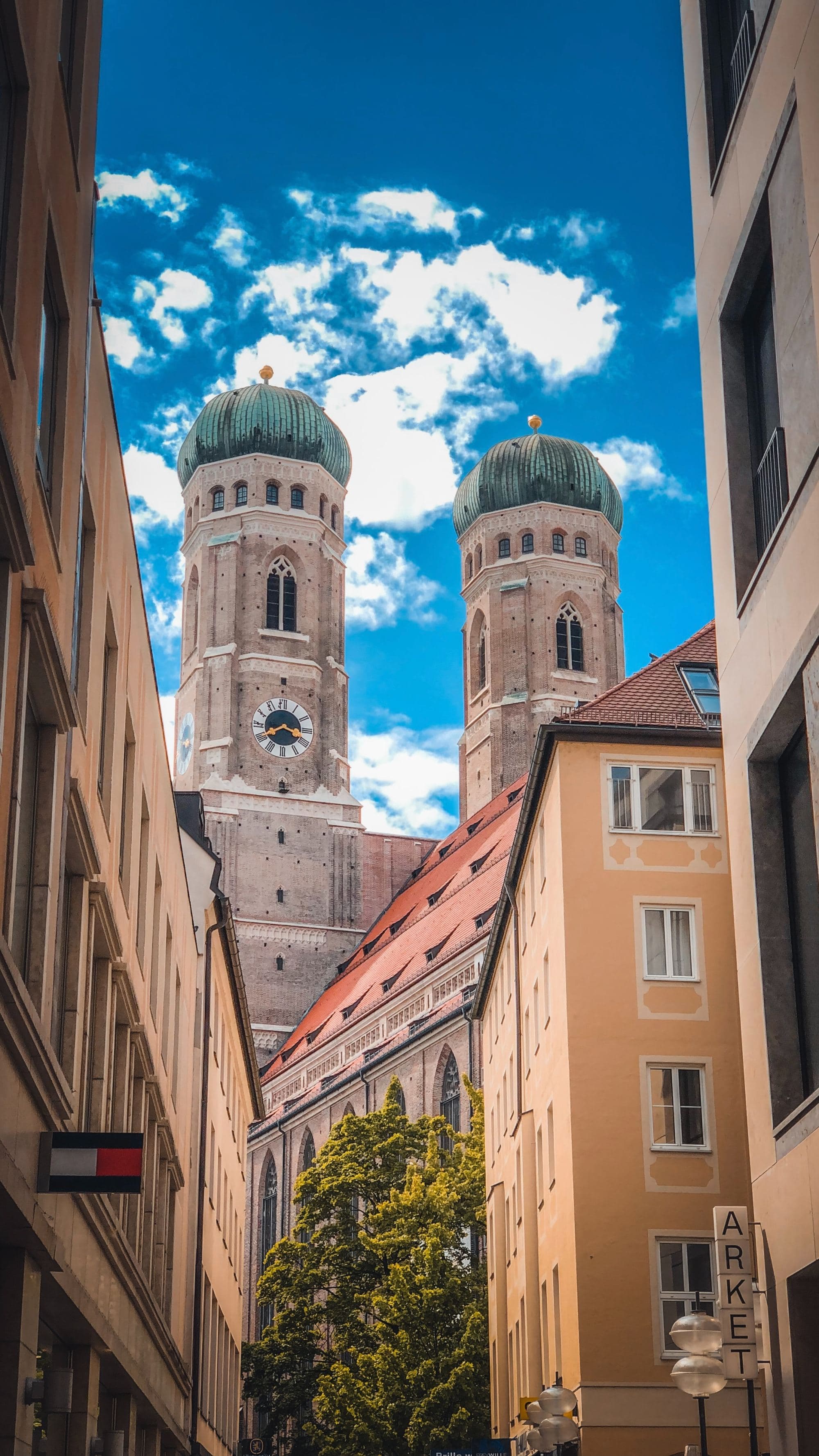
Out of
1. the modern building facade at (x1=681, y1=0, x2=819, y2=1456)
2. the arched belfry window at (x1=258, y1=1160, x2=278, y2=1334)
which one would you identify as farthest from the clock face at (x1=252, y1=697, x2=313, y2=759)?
the modern building facade at (x1=681, y1=0, x2=819, y2=1456)

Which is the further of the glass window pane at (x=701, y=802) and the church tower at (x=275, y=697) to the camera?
the church tower at (x=275, y=697)

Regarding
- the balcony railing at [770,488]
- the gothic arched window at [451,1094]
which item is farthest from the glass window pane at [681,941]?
the gothic arched window at [451,1094]

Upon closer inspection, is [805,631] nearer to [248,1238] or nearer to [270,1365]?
[270,1365]

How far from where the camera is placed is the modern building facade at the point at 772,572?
1209cm

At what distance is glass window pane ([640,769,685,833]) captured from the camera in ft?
83.7

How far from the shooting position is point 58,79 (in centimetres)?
1233

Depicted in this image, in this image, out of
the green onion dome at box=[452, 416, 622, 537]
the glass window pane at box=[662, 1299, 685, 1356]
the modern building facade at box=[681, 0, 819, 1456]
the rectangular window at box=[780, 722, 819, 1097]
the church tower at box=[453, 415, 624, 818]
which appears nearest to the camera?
the modern building facade at box=[681, 0, 819, 1456]

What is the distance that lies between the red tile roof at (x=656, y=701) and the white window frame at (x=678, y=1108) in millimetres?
4517

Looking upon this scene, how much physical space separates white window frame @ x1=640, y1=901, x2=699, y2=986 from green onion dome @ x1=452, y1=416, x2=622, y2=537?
75624 millimetres

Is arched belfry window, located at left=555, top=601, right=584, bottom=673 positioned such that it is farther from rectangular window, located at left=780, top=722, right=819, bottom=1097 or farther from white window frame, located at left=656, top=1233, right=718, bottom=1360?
rectangular window, located at left=780, top=722, right=819, bottom=1097

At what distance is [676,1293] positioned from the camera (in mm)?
22906

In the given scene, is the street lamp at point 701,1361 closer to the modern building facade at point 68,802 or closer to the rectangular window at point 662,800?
the modern building facade at point 68,802

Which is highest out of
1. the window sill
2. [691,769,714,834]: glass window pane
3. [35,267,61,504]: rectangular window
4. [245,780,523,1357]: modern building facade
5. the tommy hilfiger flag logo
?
the window sill

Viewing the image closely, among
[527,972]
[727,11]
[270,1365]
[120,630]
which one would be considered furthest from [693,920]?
[270,1365]
